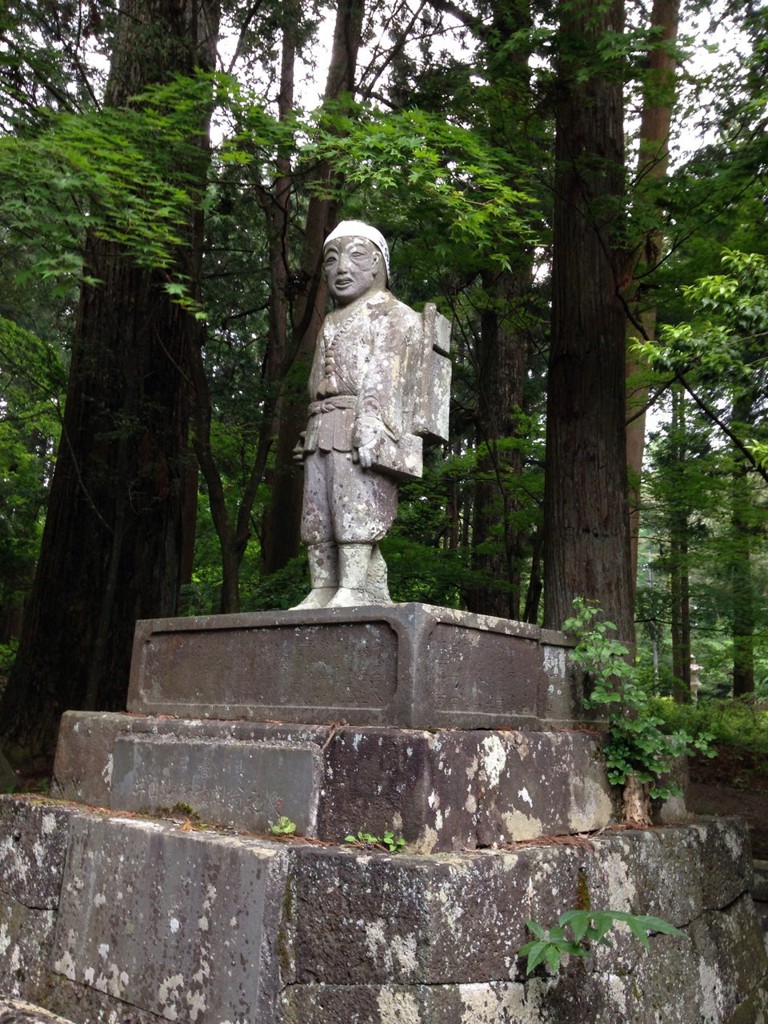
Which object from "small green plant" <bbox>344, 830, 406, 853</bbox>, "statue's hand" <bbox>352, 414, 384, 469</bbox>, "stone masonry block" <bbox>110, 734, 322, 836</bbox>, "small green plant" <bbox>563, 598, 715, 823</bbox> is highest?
"statue's hand" <bbox>352, 414, 384, 469</bbox>

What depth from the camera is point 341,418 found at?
158 inches

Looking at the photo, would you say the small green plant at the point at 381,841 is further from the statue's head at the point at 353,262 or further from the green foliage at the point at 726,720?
the green foliage at the point at 726,720

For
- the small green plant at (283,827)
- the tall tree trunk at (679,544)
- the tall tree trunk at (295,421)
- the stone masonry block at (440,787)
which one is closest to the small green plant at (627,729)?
the stone masonry block at (440,787)

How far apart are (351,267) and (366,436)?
2.81 ft

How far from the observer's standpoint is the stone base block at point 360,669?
3.26 meters

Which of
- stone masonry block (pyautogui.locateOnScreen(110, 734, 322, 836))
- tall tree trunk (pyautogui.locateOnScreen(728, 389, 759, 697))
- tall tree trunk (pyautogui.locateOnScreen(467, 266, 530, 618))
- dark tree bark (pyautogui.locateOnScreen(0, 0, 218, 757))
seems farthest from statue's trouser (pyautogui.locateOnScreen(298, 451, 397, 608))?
tall tree trunk (pyautogui.locateOnScreen(728, 389, 759, 697))

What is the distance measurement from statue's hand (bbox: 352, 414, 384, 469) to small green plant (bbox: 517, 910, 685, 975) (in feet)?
6.06

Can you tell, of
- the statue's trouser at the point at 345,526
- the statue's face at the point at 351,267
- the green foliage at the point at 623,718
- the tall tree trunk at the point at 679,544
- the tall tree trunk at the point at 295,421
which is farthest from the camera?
the tall tree trunk at the point at 295,421

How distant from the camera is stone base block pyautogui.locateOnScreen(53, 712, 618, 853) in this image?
3076 millimetres

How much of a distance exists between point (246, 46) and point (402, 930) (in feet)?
28.1

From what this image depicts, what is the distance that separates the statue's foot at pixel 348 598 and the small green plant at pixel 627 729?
90cm

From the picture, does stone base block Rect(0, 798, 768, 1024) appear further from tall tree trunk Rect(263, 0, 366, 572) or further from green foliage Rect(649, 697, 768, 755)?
tall tree trunk Rect(263, 0, 366, 572)

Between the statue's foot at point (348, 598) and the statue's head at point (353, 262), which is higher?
the statue's head at point (353, 262)

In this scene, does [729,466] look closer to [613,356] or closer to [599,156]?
[613,356]
